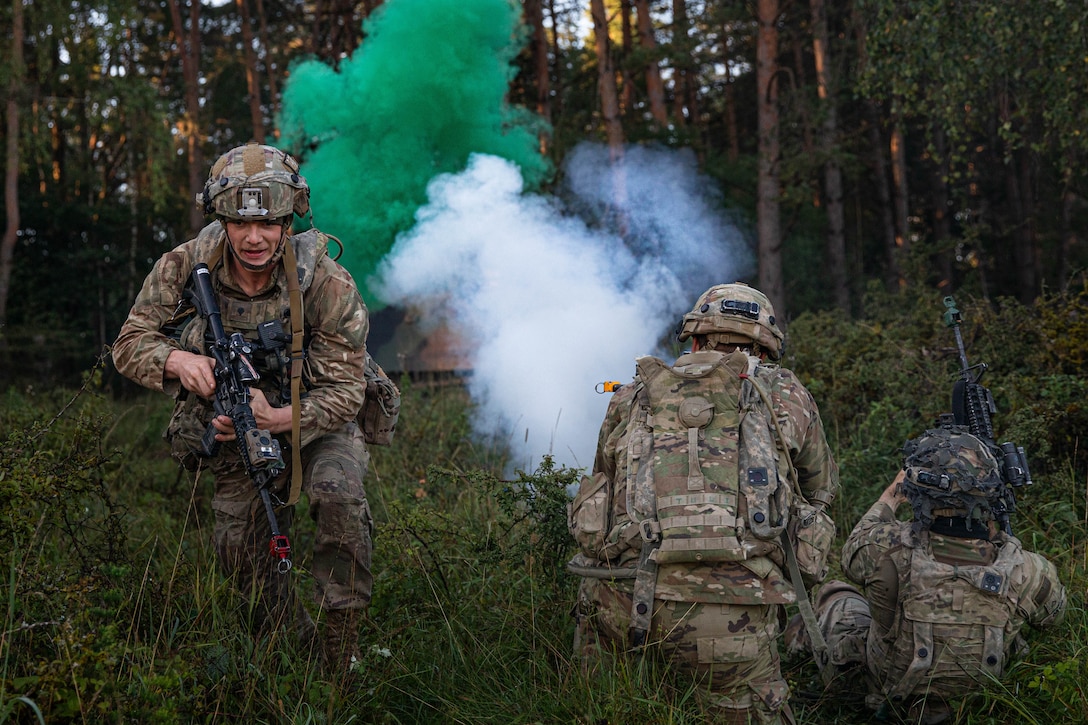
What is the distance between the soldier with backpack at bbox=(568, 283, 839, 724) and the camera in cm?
331

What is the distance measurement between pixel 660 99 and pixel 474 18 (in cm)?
686

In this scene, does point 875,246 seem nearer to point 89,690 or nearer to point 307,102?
point 307,102

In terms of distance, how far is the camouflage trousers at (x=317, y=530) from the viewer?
383 cm

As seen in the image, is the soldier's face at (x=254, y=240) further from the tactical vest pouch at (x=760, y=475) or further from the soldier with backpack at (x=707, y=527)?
the tactical vest pouch at (x=760, y=475)

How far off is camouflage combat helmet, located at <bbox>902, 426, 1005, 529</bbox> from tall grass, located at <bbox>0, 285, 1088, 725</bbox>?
625 mm

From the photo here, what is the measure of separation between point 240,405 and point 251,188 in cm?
89

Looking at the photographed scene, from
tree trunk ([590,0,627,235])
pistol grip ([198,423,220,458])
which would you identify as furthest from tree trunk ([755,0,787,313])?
pistol grip ([198,423,220,458])

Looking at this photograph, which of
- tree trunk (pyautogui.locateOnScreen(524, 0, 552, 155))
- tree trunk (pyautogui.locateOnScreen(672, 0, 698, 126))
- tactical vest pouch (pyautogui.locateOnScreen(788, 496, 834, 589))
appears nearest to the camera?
tactical vest pouch (pyautogui.locateOnScreen(788, 496, 834, 589))

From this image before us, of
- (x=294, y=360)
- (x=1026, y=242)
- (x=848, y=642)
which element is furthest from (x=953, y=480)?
(x=1026, y=242)

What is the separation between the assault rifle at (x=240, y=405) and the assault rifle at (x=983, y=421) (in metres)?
2.76

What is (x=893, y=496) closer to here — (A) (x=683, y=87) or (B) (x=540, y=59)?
(B) (x=540, y=59)

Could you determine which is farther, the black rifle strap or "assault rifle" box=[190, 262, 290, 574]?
the black rifle strap

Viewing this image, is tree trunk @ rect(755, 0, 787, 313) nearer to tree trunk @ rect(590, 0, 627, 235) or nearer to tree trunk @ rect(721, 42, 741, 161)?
tree trunk @ rect(590, 0, 627, 235)

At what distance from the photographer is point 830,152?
14.8m
